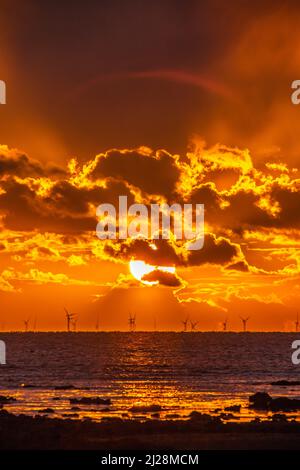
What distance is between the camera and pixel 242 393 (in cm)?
10631

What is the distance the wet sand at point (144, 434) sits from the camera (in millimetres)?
51312

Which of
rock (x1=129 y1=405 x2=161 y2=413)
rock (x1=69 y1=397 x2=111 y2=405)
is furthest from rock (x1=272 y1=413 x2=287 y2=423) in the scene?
rock (x1=69 y1=397 x2=111 y2=405)

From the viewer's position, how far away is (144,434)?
189ft

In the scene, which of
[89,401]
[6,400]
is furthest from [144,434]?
[6,400]

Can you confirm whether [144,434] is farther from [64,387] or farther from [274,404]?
[64,387]

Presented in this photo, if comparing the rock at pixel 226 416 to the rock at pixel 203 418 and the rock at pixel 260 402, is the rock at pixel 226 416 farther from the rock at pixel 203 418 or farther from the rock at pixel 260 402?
the rock at pixel 260 402

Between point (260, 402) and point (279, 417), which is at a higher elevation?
point (260, 402)

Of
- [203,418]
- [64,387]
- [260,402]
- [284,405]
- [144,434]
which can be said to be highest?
[64,387]

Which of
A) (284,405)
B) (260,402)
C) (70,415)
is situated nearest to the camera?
(70,415)

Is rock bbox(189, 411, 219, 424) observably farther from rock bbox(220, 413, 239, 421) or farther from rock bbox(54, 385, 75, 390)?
rock bbox(54, 385, 75, 390)

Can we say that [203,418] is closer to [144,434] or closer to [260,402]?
[144,434]

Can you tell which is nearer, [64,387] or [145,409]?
[145,409]

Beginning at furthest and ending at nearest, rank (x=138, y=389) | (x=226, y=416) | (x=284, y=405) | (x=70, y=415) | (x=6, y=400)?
(x=138, y=389)
(x=6, y=400)
(x=284, y=405)
(x=70, y=415)
(x=226, y=416)
